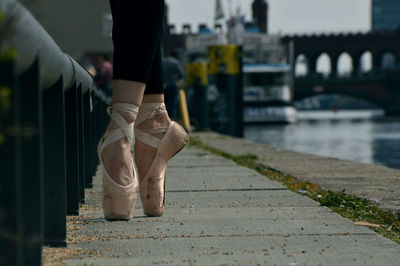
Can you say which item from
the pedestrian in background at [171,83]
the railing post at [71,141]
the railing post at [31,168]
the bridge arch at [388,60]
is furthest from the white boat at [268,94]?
the bridge arch at [388,60]

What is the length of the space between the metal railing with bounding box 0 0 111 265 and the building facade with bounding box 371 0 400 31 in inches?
6127

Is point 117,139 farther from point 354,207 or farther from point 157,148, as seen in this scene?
→ point 354,207

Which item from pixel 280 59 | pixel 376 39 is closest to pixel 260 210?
pixel 280 59

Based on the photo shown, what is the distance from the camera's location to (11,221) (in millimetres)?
1313

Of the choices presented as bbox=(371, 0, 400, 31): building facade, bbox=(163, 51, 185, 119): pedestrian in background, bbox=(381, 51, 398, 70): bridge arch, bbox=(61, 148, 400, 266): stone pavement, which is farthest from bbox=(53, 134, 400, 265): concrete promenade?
bbox=(371, 0, 400, 31): building facade

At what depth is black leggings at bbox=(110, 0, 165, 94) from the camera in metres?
2.36

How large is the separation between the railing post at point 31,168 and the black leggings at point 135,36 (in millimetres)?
847

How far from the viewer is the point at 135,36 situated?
2377 millimetres

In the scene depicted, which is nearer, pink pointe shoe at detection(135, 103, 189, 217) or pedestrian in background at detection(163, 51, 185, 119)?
pink pointe shoe at detection(135, 103, 189, 217)

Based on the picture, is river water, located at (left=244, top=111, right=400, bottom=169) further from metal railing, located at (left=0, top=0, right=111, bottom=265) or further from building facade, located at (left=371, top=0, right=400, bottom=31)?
building facade, located at (left=371, top=0, right=400, bottom=31)

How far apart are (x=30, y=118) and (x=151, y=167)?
1.09 metres

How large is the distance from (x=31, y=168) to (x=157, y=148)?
3.41 ft

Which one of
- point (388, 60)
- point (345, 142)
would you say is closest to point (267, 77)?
point (345, 142)

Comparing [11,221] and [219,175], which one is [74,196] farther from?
[219,175]
